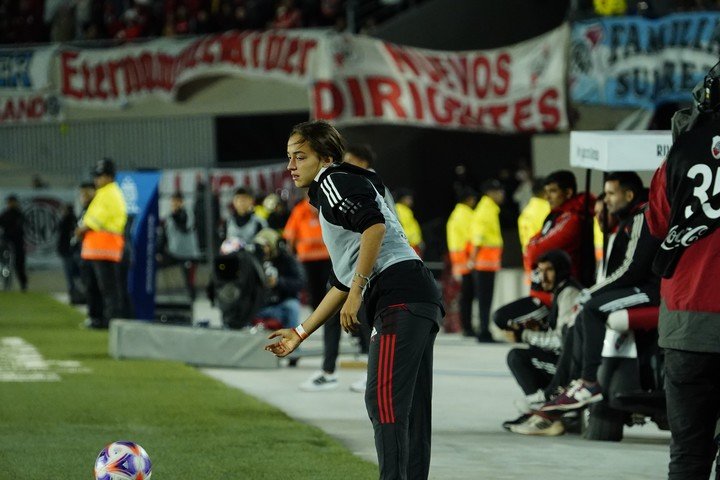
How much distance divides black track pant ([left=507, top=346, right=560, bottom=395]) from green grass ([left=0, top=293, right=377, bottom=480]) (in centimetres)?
148

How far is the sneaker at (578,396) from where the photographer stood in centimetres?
959

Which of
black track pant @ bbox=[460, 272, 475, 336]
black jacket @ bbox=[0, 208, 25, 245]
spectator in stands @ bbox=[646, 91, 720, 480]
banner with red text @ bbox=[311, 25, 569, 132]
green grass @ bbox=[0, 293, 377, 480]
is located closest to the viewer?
spectator in stands @ bbox=[646, 91, 720, 480]

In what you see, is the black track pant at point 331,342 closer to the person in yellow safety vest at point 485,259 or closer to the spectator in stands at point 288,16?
the person in yellow safety vest at point 485,259

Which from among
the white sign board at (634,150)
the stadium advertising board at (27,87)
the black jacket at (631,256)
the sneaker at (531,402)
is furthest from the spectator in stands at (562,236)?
the stadium advertising board at (27,87)

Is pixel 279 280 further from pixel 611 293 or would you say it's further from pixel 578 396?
pixel 611 293

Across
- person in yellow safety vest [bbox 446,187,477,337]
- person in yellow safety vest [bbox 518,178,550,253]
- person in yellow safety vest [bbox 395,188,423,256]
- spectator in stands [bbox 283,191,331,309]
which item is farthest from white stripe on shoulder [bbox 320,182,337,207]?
person in yellow safety vest [bbox 395,188,423,256]

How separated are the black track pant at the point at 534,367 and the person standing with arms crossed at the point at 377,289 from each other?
3.87 meters

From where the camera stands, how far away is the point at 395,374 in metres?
6.52

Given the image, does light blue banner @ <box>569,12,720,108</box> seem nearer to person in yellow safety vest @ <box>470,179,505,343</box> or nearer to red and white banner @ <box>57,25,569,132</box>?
red and white banner @ <box>57,25,569,132</box>

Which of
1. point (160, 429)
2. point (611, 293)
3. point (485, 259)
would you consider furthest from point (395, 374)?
point (485, 259)

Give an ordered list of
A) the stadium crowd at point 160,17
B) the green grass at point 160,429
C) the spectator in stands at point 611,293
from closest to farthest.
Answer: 1. the green grass at point 160,429
2. the spectator in stands at point 611,293
3. the stadium crowd at point 160,17

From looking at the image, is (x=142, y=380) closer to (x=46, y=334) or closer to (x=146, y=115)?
(x=46, y=334)

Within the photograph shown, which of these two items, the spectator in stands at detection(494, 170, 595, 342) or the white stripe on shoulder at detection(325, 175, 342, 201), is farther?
the spectator in stands at detection(494, 170, 595, 342)

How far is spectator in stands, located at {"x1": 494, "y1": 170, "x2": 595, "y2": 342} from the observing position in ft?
35.1
